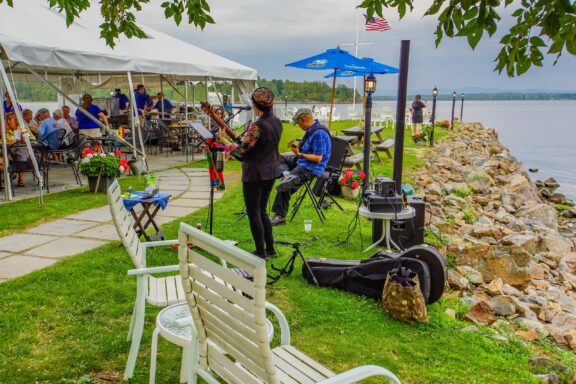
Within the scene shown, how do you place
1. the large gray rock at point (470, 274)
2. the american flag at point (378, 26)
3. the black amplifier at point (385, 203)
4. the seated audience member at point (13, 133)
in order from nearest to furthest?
the black amplifier at point (385, 203) → the large gray rock at point (470, 274) → the seated audience member at point (13, 133) → the american flag at point (378, 26)

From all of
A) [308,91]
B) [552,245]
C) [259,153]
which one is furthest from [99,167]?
[308,91]

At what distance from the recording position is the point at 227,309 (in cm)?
211

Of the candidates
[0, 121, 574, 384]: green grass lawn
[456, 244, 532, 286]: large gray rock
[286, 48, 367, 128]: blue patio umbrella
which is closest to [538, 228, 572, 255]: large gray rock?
[456, 244, 532, 286]: large gray rock

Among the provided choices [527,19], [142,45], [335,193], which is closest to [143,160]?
[142,45]

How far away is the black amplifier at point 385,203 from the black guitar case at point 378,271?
3.25 feet

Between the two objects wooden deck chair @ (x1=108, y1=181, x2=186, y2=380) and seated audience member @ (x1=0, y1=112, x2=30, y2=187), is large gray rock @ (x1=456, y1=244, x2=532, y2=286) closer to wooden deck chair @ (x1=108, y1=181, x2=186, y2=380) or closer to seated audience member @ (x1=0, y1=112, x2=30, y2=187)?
wooden deck chair @ (x1=108, y1=181, x2=186, y2=380)

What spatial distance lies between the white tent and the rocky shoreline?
551 centimetres

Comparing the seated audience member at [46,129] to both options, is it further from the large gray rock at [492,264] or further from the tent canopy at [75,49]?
the large gray rock at [492,264]

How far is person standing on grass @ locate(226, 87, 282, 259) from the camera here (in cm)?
506

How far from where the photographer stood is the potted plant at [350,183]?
936 cm

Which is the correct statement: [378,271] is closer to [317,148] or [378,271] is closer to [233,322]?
[317,148]

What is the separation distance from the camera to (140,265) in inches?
136

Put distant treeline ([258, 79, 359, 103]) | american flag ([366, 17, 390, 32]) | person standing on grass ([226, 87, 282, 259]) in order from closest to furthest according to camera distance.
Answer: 1. person standing on grass ([226, 87, 282, 259])
2. american flag ([366, 17, 390, 32])
3. distant treeline ([258, 79, 359, 103])

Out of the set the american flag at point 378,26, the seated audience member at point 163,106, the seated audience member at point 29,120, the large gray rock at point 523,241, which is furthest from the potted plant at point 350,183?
the seated audience member at point 163,106
